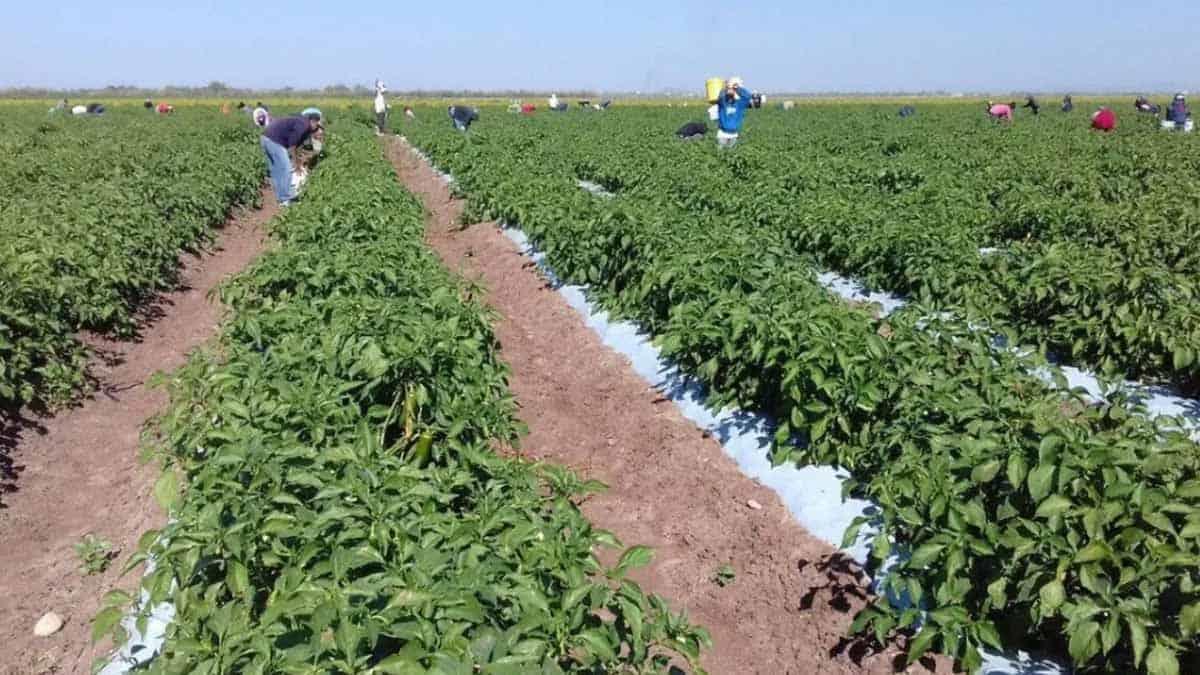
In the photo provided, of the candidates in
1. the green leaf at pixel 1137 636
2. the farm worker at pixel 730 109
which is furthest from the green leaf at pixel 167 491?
the farm worker at pixel 730 109

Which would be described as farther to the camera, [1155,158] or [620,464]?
[1155,158]

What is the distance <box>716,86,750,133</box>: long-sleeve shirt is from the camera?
15016 millimetres

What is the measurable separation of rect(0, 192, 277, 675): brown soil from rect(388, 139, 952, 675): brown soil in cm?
233

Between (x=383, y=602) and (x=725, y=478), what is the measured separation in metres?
2.78

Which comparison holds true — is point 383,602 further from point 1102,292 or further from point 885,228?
point 885,228

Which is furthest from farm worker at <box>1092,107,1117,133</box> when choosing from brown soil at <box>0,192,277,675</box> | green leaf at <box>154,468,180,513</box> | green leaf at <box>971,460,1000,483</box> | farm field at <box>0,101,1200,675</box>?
green leaf at <box>154,468,180,513</box>

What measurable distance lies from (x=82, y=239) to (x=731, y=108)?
11275mm

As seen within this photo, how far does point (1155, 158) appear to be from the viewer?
12.6 metres

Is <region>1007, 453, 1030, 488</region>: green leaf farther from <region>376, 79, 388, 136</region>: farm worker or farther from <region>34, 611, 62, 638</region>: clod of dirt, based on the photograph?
<region>376, 79, 388, 136</region>: farm worker

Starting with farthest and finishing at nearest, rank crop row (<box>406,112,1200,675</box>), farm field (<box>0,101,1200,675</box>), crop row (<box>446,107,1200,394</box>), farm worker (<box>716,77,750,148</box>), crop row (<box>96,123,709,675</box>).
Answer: farm worker (<box>716,77,750,148</box>)
crop row (<box>446,107,1200,394</box>)
crop row (<box>406,112,1200,675</box>)
farm field (<box>0,101,1200,675</box>)
crop row (<box>96,123,709,675</box>)

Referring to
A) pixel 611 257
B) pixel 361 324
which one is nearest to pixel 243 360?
pixel 361 324

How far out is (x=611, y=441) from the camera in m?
5.20

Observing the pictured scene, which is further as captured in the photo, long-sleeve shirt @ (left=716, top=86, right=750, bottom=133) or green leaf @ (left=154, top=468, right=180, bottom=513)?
long-sleeve shirt @ (left=716, top=86, right=750, bottom=133)

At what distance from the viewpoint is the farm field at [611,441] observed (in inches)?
85.4
